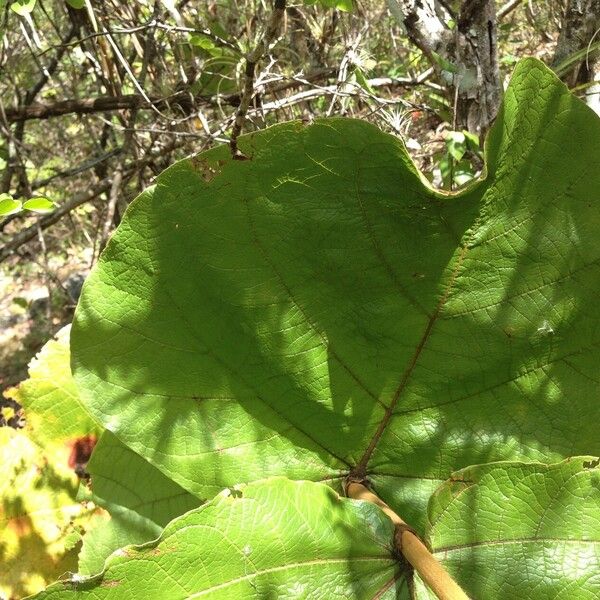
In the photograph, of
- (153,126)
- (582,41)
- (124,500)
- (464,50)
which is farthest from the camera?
(153,126)

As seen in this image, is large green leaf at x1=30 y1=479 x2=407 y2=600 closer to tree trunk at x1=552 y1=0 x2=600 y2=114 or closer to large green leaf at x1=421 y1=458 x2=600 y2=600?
large green leaf at x1=421 y1=458 x2=600 y2=600

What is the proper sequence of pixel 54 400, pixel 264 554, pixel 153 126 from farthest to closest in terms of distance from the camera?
1. pixel 153 126
2. pixel 54 400
3. pixel 264 554

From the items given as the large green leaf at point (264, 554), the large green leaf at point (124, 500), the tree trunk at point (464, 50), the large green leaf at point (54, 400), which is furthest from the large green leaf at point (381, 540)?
the tree trunk at point (464, 50)

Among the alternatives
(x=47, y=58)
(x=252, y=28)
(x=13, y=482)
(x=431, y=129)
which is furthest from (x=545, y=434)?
(x=47, y=58)

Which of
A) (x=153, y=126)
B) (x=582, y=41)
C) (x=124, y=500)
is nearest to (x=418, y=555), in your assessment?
(x=124, y=500)

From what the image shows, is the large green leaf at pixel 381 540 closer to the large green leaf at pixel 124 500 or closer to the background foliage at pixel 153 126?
the background foliage at pixel 153 126

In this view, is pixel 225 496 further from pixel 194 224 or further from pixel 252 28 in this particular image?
pixel 252 28

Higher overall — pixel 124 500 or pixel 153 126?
pixel 153 126

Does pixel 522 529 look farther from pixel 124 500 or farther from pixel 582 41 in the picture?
pixel 582 41
